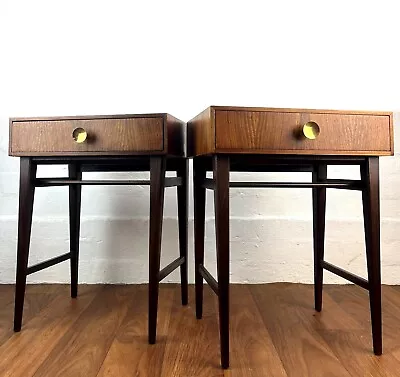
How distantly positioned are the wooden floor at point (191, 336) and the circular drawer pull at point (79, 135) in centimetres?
60

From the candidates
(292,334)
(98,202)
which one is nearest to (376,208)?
(292,334)

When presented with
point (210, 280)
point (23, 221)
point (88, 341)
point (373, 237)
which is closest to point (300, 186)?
point (373, 237)

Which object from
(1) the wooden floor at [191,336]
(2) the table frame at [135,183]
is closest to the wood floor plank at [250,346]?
(1) the wooden floor at [191,336]

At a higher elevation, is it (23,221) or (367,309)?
(23,221)

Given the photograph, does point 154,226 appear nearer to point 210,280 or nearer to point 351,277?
point 210,280

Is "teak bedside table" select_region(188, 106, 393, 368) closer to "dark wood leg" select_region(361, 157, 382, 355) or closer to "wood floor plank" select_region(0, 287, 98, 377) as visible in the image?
"dark wood leg" select_region(361, 157, 382, 355)

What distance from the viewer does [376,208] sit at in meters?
1.16

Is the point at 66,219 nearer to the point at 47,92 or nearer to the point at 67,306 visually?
the point at 67,306

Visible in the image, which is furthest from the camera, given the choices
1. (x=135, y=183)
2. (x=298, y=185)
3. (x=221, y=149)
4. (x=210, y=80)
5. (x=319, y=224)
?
(x=210, y=80)

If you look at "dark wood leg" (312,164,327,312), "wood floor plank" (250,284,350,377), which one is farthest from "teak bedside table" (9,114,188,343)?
"dark wood leg" (312,164,327,312)

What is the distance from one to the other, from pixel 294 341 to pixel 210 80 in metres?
1.20

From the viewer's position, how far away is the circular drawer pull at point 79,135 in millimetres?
1224

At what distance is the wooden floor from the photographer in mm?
1039

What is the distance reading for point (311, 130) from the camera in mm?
1112
